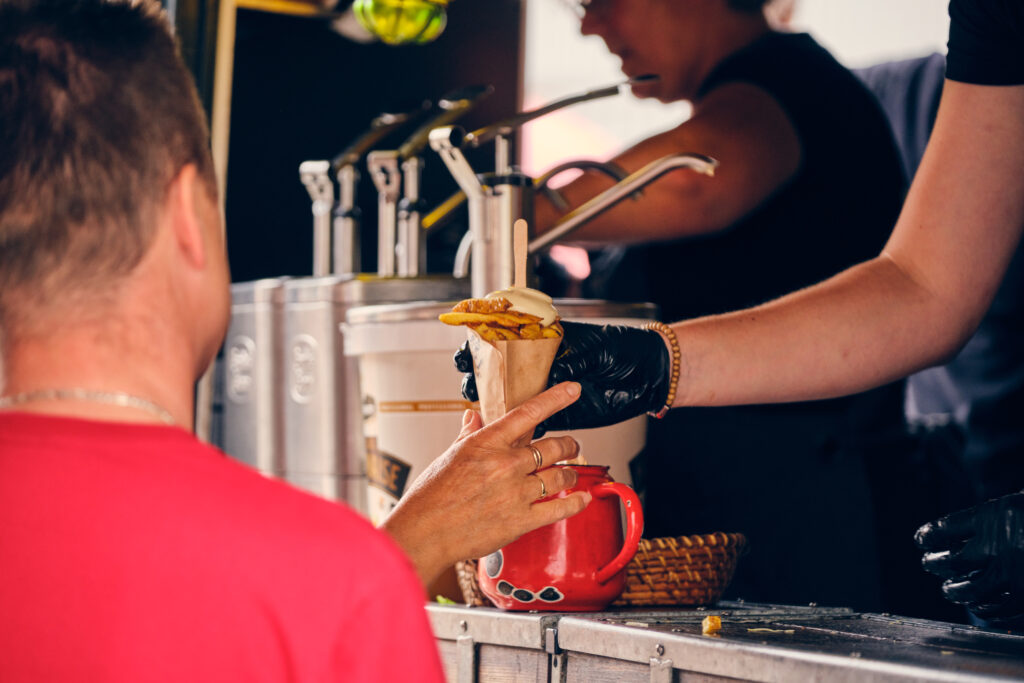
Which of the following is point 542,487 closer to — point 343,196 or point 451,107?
point 451,107

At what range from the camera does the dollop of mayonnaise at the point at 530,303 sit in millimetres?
1007

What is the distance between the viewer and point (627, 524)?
1.05m

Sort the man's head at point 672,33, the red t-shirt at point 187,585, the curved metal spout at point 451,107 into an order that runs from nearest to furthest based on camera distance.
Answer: the red t-shirt at point 187,585 < the man's head at point 672,33 < the curved metal spout at point 451,107

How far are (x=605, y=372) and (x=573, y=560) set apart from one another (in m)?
0.17

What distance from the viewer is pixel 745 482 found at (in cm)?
155

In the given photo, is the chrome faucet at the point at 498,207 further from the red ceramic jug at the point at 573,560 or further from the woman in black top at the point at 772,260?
the red ceramic jug at the point at 573,560

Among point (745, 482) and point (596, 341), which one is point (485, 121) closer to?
point (745, 482)

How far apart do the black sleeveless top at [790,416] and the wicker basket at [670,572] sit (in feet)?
1.18

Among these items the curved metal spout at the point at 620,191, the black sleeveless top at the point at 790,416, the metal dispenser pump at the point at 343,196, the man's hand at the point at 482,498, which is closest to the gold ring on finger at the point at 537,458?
the man's hand at the point at 482,498

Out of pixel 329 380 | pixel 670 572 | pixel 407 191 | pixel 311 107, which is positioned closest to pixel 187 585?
pixel 670 572

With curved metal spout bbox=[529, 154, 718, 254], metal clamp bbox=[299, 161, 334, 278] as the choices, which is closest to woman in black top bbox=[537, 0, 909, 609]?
curved metal spout bbox=[529, 154, 718, 254]

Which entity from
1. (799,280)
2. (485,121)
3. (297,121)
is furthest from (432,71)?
(799,280)

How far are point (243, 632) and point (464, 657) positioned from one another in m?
0.53

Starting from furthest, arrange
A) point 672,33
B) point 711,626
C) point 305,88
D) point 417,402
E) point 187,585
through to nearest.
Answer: point 305,88 < point 672,33 < point 417,402 < point 711,626 < point 187,585
